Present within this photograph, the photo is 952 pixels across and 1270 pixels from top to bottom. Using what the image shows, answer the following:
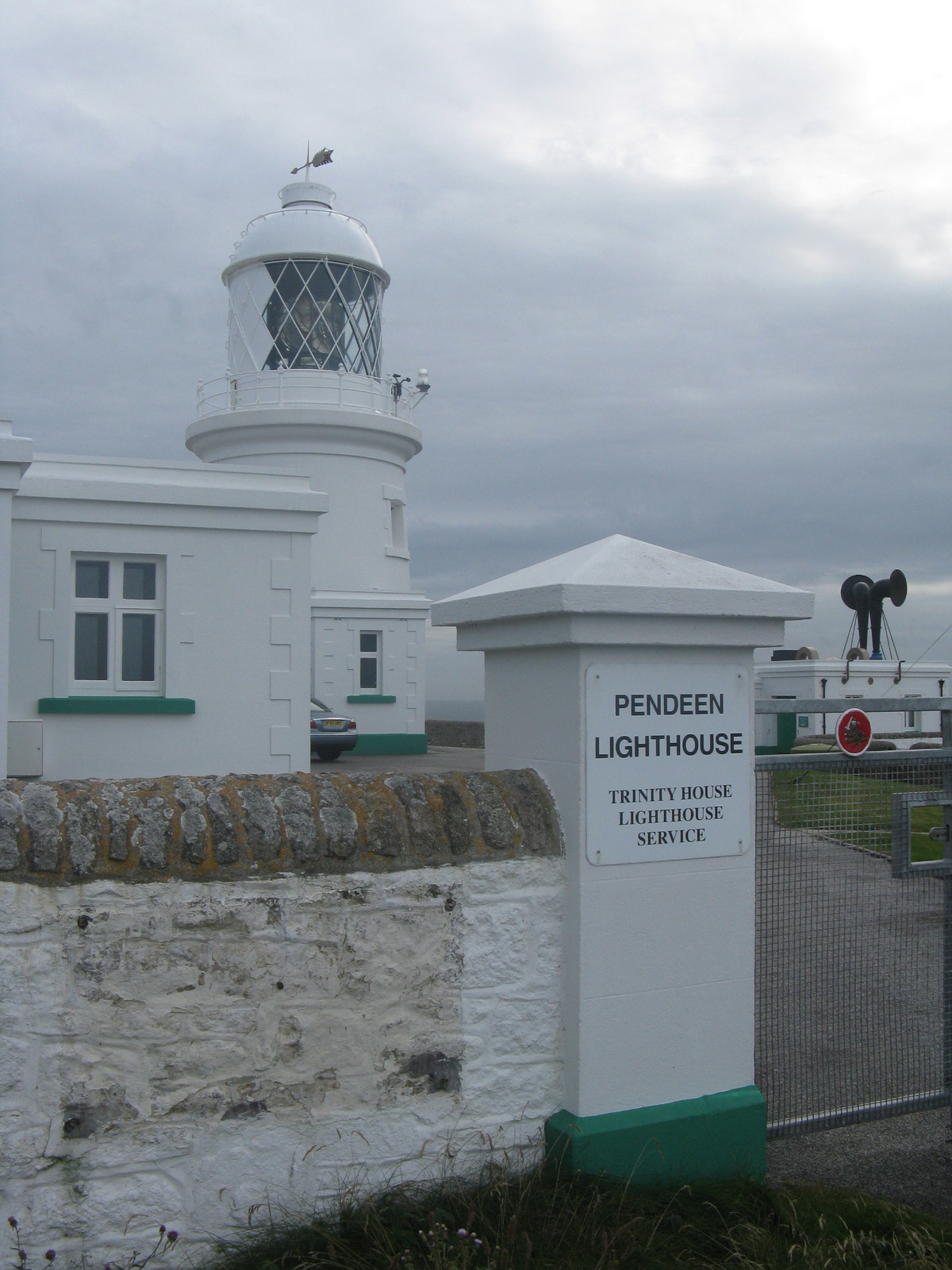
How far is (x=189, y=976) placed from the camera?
11.1ft

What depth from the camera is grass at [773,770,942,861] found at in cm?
452

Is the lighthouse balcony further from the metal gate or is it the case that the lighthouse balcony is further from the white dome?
the metal gate

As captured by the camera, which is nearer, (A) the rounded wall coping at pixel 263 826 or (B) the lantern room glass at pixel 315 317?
(A) the rounded wall coping at pixel 263 826

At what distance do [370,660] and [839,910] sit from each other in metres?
20.1

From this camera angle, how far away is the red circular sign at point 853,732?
4434mm

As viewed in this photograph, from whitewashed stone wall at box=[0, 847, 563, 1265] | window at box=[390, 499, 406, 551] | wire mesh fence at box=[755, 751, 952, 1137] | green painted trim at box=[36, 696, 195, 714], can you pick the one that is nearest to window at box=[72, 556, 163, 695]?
green painted trim at box=[36, 696, 195, 714]

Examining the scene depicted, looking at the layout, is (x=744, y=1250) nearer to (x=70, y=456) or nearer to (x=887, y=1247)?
(x=887, y=1247)

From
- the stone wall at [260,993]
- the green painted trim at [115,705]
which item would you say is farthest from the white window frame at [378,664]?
→ the stone wall at [260,993]

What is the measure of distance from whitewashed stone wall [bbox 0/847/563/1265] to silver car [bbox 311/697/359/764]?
17733 mm

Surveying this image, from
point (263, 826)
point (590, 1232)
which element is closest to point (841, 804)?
point (590, 1232)

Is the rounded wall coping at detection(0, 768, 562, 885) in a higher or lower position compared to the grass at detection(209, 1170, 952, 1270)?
higher

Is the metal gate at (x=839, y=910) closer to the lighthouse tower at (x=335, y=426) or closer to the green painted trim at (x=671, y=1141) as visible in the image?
the green painted trim at (x=671, y=1141)

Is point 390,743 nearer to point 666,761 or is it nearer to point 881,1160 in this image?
point 881,1160

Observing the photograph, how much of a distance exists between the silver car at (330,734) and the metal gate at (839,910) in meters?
16.9
